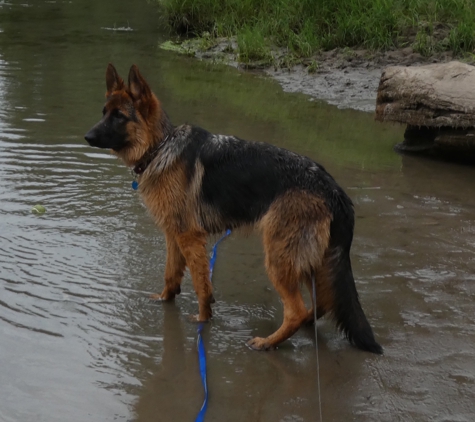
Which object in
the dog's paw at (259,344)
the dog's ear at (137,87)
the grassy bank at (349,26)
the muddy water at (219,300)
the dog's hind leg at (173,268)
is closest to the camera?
the muddy water at (219,300)

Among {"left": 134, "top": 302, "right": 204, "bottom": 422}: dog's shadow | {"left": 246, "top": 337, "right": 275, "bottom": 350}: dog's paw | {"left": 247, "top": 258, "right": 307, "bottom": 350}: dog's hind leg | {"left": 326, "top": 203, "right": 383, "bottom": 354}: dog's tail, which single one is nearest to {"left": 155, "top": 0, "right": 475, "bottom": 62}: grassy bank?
{"left": 326, "top": 203, "right": 383, "bottom": 354}: dog's tail

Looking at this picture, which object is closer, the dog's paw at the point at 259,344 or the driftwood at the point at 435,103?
the dog's paw at the point at 259,344

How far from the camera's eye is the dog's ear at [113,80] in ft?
16.8

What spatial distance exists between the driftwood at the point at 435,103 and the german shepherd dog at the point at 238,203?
4110 mm

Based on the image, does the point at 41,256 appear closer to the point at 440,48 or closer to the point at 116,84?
the point at 116,84

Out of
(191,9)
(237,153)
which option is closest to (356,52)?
(191,9)

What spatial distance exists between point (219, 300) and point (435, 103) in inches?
179

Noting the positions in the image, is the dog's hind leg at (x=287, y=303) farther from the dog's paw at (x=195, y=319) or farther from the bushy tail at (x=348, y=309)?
Result: the dog's paw at (x=195, y=319)

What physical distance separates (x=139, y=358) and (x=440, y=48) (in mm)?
9960

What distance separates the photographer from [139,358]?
15.2ft

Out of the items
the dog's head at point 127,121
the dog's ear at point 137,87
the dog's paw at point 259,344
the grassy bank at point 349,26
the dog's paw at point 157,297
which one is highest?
the grassy bank at point 349,26

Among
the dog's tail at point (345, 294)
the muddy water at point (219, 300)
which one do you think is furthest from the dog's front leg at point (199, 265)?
the dog's tail at point (345, 294)

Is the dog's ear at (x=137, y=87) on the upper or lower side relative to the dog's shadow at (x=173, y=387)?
upper

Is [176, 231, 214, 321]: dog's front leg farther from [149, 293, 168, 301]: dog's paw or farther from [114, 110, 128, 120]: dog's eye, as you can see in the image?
[114, 110, 128, 120]: dog's eye
